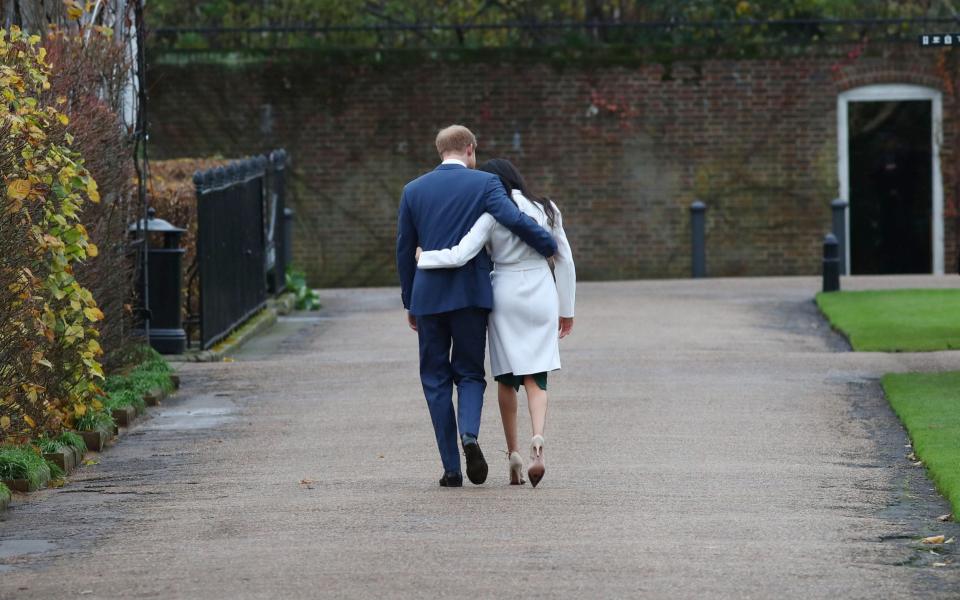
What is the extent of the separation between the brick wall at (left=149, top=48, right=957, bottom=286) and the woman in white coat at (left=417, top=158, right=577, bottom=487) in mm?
16421

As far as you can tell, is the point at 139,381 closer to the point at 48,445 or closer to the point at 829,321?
the point at 48,445

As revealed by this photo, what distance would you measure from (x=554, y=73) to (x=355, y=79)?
282 centimetres

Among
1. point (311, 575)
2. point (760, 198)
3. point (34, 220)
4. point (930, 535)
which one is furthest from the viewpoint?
point (760, 198)

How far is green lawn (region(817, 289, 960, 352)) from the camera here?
1477 cm

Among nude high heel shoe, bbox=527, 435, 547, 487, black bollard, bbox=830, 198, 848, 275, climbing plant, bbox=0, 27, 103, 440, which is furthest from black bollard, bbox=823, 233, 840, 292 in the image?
nude high heel shoe, bbox=527, 435, 547, 487

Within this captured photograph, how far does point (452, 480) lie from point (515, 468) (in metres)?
0.30

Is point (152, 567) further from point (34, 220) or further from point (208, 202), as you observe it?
point (208, 202)

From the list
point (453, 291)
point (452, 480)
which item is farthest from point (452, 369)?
point (452, 480)

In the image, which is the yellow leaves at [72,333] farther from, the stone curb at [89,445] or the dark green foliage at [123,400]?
the dark green foliage at [123,400]

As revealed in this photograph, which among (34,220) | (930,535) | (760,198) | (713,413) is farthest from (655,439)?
(760,198)

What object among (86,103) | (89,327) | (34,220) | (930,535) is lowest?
(930,535)

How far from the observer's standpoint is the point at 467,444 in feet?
26.8

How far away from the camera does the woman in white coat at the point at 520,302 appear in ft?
27.2

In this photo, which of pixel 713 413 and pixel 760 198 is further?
pixel 760 198
